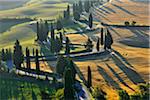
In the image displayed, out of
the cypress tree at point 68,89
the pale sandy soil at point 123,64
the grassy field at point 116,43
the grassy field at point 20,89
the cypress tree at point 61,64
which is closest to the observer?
the cypress tree at point 68,89

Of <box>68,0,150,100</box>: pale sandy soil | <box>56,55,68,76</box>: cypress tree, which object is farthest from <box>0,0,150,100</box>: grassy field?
<box>56,55,68,76</box>: cypress tree

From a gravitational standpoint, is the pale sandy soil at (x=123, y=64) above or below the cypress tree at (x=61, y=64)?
below

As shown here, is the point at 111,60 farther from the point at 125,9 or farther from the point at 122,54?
the point at 125,9

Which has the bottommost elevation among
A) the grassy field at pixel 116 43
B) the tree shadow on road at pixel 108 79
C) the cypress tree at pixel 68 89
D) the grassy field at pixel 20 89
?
the grassy field at pixel 116 43

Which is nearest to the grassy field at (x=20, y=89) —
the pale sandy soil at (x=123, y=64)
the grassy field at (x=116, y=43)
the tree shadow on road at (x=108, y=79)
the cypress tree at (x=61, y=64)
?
the cypress tree at (x=61, y=64)

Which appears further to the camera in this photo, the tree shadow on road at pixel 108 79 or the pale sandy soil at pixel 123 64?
the pale sandy soil at pixel 123 64

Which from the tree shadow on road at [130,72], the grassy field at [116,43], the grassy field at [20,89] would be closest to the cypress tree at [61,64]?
the grassy field at [20,89]

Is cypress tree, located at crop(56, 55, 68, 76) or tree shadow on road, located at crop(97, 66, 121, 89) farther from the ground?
cypress tree, located at crop(56, 55, 68, 76)

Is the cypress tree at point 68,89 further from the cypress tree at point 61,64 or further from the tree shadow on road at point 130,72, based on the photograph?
the tree shadow on road at point 130,72

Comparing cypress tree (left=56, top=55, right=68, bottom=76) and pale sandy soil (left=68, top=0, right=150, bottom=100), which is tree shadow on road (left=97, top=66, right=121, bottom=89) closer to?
pale sandy soil (left=68, top=0, right=150, bottom=100)

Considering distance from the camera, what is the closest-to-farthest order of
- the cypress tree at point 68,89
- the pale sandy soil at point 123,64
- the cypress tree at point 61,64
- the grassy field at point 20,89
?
the cypress tree at point 68,89
the grassy field at point 20,89
the cypress tree at point 61,64
the pale sandy soil at point 123,64

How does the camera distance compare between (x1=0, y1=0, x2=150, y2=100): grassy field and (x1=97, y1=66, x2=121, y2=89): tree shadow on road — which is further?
(x1=0, y1=0, x2=150, y2=100): grassy field

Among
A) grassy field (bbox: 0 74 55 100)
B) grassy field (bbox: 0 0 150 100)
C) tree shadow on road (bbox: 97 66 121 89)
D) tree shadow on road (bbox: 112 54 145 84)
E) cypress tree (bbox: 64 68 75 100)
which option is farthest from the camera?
tree shadow on road (bbox: 112 54 145 84)
